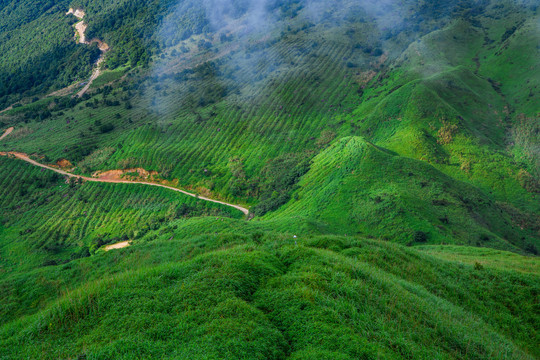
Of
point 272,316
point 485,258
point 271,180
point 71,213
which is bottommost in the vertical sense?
point 271,180

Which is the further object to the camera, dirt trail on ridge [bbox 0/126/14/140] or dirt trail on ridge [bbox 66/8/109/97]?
dirt trail on ridge [bbox 66/8/109/97]

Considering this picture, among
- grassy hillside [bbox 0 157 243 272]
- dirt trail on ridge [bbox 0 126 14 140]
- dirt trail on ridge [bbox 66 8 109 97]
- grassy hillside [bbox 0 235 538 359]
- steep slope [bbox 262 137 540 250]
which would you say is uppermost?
dirt trail on ridge [bbox 66 8 109 97]

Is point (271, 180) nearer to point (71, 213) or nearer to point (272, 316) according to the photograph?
point (71, 213)

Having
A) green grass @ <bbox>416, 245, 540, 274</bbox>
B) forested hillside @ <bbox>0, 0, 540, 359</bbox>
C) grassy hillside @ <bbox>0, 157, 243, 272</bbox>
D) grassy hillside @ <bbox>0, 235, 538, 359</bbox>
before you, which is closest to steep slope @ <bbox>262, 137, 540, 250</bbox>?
forested hillside @ <bbox>0, 0, 540, 359</bbox>

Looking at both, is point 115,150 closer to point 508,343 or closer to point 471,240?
point 471,240

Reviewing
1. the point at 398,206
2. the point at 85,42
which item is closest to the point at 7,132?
the point at 85,42

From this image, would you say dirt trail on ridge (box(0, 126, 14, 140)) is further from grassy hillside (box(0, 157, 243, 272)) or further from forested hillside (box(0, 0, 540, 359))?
A: grassy hillside (box(0, 157, 243, 272))

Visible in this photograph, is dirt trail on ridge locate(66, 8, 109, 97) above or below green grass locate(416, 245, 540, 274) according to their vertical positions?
above

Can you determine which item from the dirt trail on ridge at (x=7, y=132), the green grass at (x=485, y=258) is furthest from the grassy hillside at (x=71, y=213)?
the green grass at (x=485, y=258)

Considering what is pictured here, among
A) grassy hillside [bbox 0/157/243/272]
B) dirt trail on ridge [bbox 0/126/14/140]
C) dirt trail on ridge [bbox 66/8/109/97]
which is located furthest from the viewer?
dirt trail on ridge [bbox 66/8/109/97]

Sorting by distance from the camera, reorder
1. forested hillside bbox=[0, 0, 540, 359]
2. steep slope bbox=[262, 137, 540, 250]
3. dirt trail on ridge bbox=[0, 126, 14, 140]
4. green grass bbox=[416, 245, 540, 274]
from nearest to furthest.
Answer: forested hillside bbox=[0, 0, 540, 359]
green grass bbox=[416, 245, 540, 274]
steep slope bbox=[262, 137, 540, 250]
dirt trail on ridge bbox=[0, 126, 14, 140]
